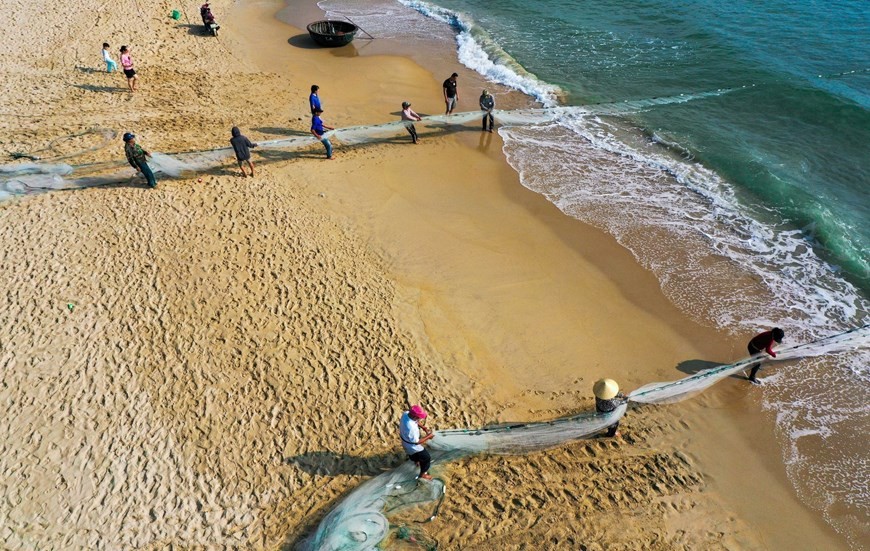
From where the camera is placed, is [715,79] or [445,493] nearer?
[445,493]

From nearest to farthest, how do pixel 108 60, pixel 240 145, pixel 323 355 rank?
1. pixel 323 355
2. pixel 240 145
3. pixel 108 60

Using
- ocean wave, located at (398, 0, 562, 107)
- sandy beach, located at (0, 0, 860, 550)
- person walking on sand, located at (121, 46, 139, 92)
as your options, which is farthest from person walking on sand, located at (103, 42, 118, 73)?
ocean wave, located at (398, 0, 562, 107)

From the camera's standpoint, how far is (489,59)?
19.8 meters

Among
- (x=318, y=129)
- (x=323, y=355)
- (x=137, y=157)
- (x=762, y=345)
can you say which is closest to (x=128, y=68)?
(x=137, y=157)

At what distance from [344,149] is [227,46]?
9869 mm

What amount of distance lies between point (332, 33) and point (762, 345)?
62.7 ft

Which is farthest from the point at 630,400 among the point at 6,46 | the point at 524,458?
the point at 6,46

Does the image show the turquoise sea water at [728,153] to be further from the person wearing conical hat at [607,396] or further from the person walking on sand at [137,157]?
the person walking on sand at [137,157]

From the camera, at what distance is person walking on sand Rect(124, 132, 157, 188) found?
1065cm

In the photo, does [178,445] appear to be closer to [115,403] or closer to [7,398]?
[115,403]

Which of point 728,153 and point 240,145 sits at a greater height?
point 728,153

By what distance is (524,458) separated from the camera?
22.9 ft

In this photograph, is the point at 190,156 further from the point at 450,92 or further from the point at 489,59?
the point at 489,59

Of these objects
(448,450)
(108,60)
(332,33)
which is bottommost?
(448,450)
